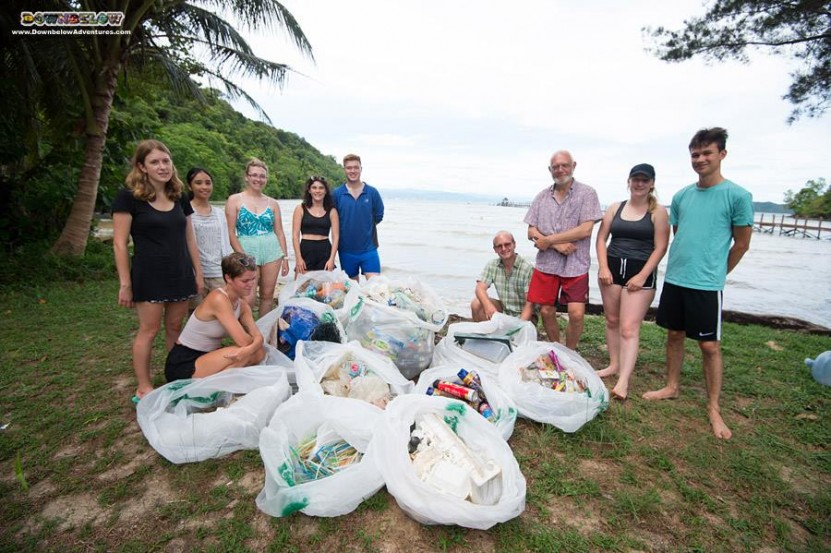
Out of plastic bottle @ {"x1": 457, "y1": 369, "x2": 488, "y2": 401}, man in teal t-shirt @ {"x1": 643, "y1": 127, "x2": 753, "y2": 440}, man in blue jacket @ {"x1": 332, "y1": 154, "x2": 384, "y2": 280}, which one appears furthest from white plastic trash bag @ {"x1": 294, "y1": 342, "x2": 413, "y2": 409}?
man in teal t-shirt @ {"x1": 643, "y1": 127, "x2": 753, "y2": 440}

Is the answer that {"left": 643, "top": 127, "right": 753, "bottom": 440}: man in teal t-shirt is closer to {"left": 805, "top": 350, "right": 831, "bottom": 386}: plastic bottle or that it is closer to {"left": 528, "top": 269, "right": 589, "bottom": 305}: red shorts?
{"left": 528, "top": 269, "right": 589, "bottom": 305}: red shorts

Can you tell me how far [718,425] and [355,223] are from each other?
3.41 meters

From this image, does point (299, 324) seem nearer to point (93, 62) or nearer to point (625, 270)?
point (625, 270)

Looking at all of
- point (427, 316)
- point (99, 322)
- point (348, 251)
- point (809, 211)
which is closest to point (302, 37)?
point (348, 251)

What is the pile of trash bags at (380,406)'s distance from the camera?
1723 mm

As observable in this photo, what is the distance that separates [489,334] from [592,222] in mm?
1268

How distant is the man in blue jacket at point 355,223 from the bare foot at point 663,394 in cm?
266

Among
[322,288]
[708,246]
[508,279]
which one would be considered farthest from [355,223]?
[708,246]

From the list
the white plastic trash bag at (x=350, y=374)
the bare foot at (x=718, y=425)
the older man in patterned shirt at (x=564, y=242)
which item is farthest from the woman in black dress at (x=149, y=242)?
the bare foot at (x=718, y=425)

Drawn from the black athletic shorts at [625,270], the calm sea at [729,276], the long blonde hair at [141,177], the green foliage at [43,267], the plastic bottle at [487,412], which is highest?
the long blonde hair at [141,177]

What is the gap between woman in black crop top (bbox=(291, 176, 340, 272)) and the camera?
3.87m

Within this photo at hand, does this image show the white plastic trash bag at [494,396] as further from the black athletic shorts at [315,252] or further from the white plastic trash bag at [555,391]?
the black athletic shorts at [315,252]

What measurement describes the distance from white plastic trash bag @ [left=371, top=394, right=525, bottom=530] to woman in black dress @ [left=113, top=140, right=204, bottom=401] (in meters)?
1.81

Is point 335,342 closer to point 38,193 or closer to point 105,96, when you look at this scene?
Result: point 105,96
